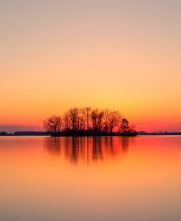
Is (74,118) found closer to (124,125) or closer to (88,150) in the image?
(124,125)

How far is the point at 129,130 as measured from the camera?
101000 mm

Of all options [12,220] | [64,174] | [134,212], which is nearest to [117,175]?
[64,174]

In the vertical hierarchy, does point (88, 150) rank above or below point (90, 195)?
above

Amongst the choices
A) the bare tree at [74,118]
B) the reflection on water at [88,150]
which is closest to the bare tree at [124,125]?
the bare tree at [74,118]

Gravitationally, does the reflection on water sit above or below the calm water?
above

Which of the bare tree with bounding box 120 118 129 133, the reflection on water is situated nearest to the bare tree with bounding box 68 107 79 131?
the bare tree with bounding box 120 118 129 133

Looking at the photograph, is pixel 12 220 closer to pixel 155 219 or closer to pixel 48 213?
pixel 48 213

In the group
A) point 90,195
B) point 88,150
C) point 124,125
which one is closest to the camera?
point 90,195

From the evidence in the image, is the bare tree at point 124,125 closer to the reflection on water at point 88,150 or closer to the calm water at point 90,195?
the reflection on water at point 88,150

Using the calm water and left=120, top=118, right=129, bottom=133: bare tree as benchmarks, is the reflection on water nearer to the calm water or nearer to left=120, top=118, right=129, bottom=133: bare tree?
the calm water

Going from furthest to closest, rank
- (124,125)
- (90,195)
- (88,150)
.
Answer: (124,125) → (88,150) → (90,195)

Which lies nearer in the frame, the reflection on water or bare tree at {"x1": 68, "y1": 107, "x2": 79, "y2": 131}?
the reflection on water

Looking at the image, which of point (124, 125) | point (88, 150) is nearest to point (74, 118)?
point (124, 125)

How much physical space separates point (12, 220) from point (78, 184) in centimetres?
482
